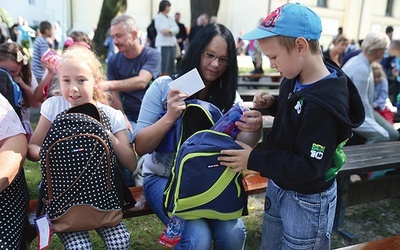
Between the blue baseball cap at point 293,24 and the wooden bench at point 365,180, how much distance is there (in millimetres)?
1540

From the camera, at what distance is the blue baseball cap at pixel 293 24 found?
4.91 feet

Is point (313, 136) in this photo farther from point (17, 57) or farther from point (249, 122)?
point (17, 57)

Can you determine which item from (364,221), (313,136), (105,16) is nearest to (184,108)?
(313,136)

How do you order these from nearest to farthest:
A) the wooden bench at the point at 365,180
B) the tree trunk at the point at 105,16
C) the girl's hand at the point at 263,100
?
1. the girl's hand at the point at 263,100
2. the wooden bench at the point at 365,180
3. the tree trunk at the point at 105,16

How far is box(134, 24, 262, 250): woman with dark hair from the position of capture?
71.9 inches

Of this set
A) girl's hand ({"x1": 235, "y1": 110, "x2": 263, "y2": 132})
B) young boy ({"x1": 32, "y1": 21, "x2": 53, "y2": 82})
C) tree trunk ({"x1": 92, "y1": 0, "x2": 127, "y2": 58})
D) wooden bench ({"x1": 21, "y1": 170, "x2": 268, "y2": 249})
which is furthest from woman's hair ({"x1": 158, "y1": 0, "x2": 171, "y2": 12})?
girl's hand ({"x1": 235, "y1": 110, "x2": 263, "y2": 132})

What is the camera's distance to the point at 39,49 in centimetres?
581

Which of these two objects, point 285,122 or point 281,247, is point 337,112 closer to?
point 285,122

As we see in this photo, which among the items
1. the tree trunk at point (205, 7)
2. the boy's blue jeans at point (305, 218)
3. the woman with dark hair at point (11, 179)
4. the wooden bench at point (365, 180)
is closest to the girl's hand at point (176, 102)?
the boy's blue jeans at point (305, 218)

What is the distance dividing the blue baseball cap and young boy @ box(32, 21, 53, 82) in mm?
4223

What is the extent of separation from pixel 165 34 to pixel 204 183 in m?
7.36

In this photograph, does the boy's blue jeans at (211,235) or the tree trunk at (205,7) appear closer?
the boy's blue jeans at (211,235)

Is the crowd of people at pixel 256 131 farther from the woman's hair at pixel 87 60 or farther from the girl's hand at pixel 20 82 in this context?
the girl's hand at pixel 20 82

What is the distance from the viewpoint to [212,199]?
1.75 m
